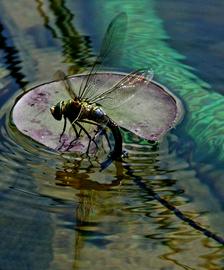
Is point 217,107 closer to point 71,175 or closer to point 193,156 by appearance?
point 193,156

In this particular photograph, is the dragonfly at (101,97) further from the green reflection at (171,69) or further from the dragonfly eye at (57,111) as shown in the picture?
the green reflection at (171,69)

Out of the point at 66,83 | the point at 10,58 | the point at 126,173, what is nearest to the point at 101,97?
the point at 66,83

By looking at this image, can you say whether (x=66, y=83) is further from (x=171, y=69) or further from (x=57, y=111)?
(x=171, y=69)

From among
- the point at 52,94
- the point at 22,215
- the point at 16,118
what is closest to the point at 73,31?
the point at 52,94

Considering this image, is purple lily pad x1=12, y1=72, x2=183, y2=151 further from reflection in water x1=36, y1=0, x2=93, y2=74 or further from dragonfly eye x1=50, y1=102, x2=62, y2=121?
reflection in water x1=36, y1=0, x2=93, y2=74

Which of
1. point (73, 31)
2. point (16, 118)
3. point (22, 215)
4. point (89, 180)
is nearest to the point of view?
point (22, 215)

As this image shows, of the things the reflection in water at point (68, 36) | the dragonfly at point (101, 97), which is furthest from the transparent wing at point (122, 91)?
the reflection in water at point (68, 36)

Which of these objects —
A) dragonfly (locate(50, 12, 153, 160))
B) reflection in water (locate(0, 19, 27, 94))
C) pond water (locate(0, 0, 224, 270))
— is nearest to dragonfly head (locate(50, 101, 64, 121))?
dragonfly (locate(50, 12, 153, 160))
